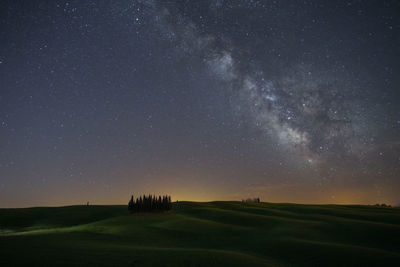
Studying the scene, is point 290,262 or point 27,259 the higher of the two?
point 27,259

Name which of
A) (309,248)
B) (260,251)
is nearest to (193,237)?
(260,251)

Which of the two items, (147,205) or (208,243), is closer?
(208,243)

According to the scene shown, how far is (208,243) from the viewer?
83.3 feet

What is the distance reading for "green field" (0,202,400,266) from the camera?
16.5 m

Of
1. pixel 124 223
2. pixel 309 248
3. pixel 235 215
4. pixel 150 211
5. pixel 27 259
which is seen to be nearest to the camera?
pixel 27 259

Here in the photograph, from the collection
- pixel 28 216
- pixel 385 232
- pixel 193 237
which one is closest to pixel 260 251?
pixel 193 237

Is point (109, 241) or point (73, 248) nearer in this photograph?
point (73, 248)

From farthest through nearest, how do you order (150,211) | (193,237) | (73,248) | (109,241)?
(150,211) → (193,237) → (109,241) → (73,248)

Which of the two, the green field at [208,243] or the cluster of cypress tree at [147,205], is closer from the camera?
the green field at [208,243]

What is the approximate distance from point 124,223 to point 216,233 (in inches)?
471

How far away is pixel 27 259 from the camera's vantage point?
1462 centimetres

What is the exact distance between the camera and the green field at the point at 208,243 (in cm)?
1652

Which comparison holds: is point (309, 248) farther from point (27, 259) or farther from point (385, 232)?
point (27, 259)

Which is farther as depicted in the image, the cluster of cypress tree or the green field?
the cluster of cypress tree
